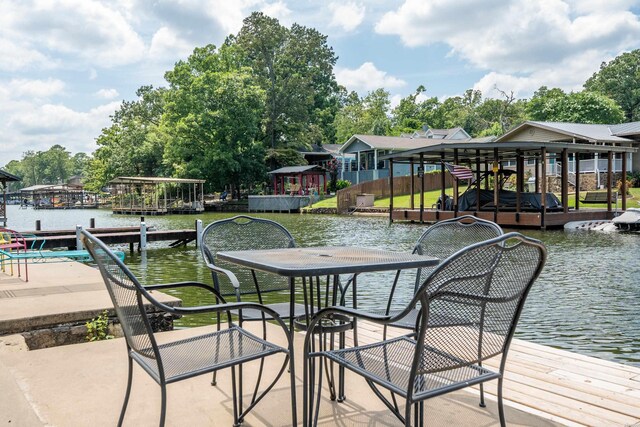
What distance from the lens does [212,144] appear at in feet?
141

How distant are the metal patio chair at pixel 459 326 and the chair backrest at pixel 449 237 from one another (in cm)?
87

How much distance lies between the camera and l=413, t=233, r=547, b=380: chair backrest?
194cm

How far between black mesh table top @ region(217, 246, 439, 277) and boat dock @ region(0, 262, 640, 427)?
713 millimetres

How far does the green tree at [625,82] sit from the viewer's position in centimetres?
5415

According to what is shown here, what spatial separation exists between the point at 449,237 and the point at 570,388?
1045 millimetres

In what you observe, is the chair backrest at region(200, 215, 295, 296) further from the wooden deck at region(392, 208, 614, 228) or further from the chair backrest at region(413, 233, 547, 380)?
the wooden deck at region(392, 208, 614, 228)

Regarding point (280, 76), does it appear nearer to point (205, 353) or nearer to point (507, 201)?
point (507, 201)

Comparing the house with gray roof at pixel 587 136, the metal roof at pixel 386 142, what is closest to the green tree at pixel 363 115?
the metal roof at pixel 386 142

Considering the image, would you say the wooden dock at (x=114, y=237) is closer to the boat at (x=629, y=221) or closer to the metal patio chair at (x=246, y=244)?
the metal patio chair at (x=246, y=244)

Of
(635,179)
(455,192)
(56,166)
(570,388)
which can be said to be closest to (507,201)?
(455,192)

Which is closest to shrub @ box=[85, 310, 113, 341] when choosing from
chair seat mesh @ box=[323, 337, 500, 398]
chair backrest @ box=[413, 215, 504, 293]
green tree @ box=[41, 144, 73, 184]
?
chair backrest @ box=[413, 215, 504, 293]

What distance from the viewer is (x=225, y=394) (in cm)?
296

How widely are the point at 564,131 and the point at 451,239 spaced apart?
1197 inches

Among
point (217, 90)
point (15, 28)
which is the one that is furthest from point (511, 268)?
point (217, 90)
